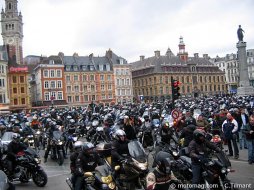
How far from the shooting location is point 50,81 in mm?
78438

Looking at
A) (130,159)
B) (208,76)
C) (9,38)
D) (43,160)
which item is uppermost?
(9,38)

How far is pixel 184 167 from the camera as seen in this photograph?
30.0ft

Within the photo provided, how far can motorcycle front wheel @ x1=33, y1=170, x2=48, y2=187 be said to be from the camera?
1145 centimetres

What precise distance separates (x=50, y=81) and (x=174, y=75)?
33.5 metres

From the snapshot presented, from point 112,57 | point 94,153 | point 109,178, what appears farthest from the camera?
point 112,57

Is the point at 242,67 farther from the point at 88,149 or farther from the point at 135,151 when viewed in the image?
the point at 88,149

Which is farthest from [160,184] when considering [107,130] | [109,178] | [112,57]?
[112,57]

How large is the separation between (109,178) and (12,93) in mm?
69481

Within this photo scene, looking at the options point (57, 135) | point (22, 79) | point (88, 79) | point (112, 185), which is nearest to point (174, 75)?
point (88, 79)

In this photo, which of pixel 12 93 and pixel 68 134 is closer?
pixel 68 134

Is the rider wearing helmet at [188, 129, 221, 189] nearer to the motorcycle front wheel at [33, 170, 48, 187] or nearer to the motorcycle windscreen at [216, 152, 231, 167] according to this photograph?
the motorcycle windscreen at [216, 152, 231, 167]

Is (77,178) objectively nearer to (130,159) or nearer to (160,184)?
(130,159)

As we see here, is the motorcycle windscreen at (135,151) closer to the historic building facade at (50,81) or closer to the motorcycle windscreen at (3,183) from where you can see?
the motorcycle windscreen at (3,183)

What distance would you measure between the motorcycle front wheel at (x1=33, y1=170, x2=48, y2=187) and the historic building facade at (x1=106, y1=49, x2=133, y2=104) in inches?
2947
